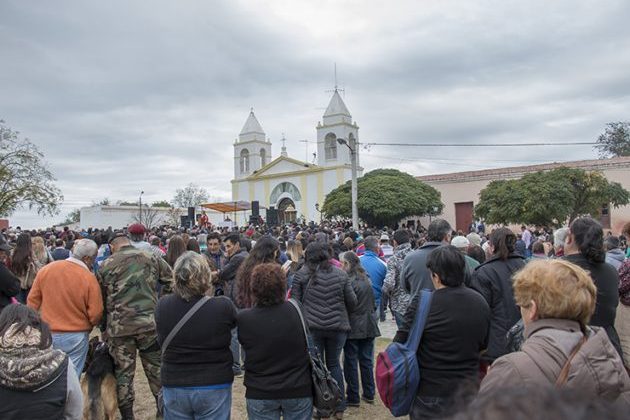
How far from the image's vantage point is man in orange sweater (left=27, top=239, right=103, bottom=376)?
4758 millimetres

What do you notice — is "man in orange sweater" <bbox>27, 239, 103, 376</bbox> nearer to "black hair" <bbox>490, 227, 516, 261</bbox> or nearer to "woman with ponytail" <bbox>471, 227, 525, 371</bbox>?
"woman with ponytail" <bbox>471, 227, 525, 371</bbox>

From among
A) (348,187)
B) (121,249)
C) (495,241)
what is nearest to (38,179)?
(348,187)

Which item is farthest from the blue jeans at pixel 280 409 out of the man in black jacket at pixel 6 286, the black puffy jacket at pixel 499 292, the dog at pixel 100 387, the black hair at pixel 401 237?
the black hair at pixel 401 237

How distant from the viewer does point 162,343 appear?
12.0 ft

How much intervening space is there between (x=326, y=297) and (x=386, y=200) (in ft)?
101

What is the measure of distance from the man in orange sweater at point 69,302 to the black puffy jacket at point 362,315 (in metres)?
2.52

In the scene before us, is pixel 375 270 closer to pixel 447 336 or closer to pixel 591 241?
pixel 591 241

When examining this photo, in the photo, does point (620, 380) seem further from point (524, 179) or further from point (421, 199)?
point (421, 199)

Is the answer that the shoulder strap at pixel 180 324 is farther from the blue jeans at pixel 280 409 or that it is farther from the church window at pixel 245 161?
the church window at pixel 245 161

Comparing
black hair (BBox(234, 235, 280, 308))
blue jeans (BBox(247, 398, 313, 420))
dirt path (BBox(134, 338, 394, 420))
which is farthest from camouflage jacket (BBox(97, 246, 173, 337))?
blue jeans (BBox(247, 398, 313, 420))

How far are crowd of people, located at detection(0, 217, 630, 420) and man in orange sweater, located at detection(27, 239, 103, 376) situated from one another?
13mm

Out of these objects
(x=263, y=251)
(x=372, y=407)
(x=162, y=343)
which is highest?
(x=263, y=251)

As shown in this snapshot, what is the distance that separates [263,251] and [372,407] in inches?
84.3

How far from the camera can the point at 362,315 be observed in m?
5.62
